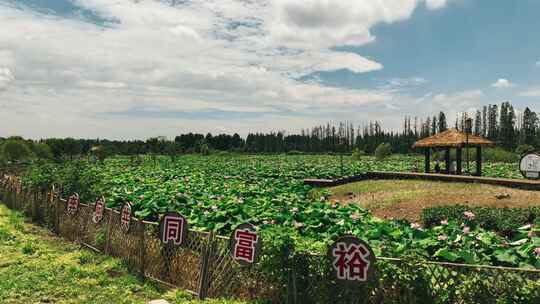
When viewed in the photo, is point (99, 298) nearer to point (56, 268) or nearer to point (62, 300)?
point (62, 300)

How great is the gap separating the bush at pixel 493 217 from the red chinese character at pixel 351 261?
22.9 feet

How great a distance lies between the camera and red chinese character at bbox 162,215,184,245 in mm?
6949

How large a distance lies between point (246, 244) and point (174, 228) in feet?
5.52

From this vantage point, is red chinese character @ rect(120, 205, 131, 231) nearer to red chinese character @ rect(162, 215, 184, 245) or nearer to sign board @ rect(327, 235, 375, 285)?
red chinese character @ rect(162, 215, 184, 245)

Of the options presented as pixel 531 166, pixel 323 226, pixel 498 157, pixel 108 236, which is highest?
pixel 531 166

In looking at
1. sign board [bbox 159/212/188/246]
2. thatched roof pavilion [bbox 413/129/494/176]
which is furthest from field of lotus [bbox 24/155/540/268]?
thatched roof pavilion [bbox 413/129/494/176]

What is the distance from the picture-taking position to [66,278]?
7.69 meters

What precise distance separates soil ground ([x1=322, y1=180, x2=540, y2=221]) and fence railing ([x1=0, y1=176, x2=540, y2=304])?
801cm

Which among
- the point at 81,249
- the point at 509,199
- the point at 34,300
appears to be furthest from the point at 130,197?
the point at 509,199

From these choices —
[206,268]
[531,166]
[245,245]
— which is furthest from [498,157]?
[245,245]

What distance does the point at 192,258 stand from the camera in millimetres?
6762

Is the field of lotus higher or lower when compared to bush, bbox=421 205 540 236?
higher

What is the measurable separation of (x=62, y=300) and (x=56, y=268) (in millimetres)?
1829

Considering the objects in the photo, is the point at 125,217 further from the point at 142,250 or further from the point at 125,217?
the point at 142,250
